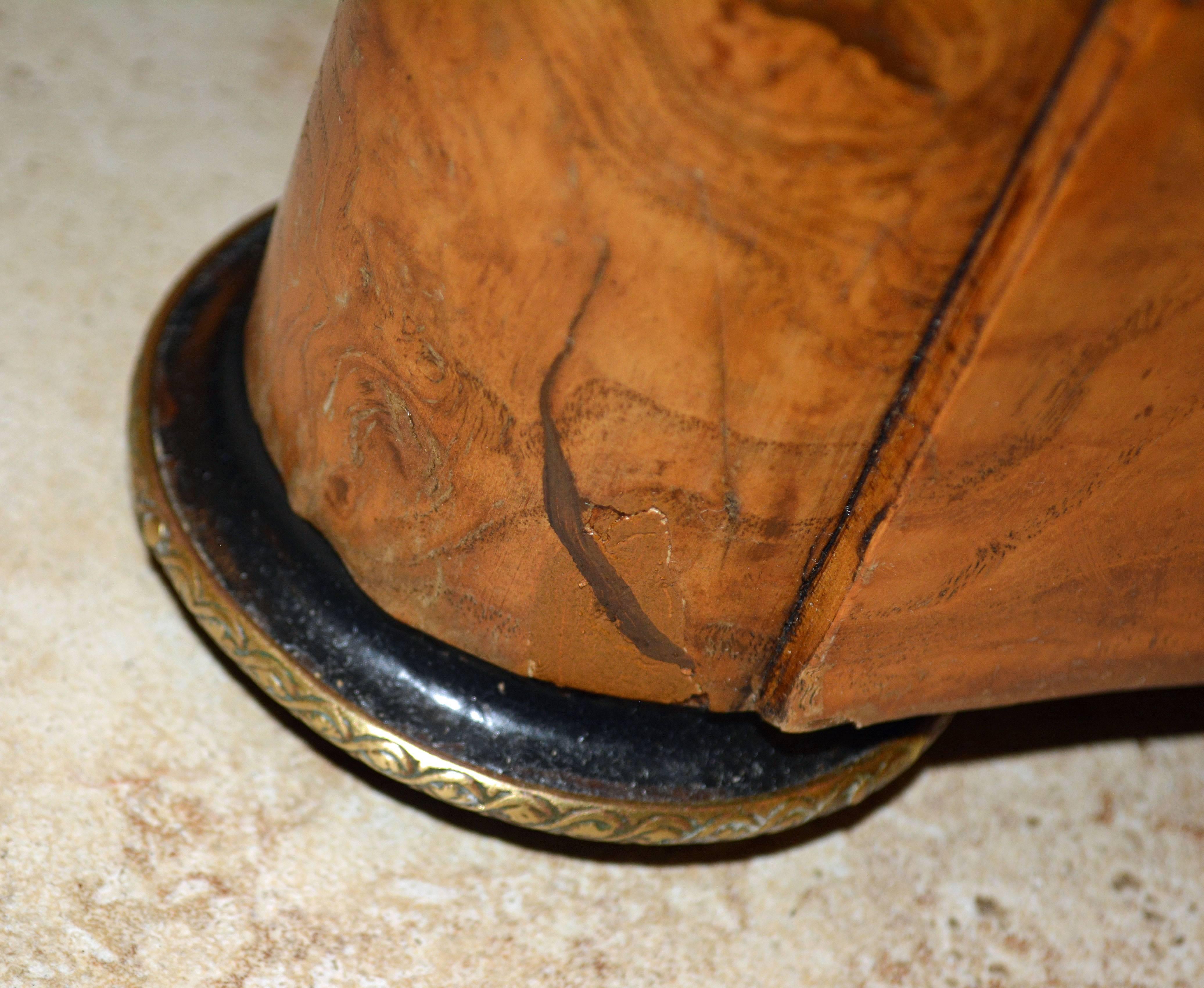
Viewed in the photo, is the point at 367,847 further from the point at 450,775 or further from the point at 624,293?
the point at 624,293

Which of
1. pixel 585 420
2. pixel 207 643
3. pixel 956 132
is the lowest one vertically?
pixel 207 643

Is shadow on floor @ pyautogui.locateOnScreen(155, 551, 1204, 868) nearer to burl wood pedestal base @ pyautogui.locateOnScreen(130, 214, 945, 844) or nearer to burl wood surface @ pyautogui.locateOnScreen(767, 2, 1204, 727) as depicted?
burl wood pedestal base @ pyautogui.locateOnScreen(130, 214, 945, 844)

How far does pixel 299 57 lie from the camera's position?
164 centimetres

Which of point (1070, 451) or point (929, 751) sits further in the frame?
point (929, 751)

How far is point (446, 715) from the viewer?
873mm

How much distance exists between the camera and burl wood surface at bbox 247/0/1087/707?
0.57 m

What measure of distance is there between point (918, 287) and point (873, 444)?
0.11 m

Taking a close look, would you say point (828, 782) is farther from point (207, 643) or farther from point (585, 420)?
point (207, 643)

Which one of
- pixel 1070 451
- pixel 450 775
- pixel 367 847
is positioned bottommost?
pixel 367 847

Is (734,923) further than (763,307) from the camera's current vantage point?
Yes

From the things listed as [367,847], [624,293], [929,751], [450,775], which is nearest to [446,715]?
[450,775]

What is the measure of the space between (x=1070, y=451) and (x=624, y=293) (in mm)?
279

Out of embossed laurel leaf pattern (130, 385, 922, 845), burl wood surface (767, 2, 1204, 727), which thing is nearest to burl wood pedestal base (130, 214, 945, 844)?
embossed laurel leaf pattern (130, 385, 922, 845)

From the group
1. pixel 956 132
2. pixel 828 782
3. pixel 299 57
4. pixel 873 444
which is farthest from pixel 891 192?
pixel 299 57
